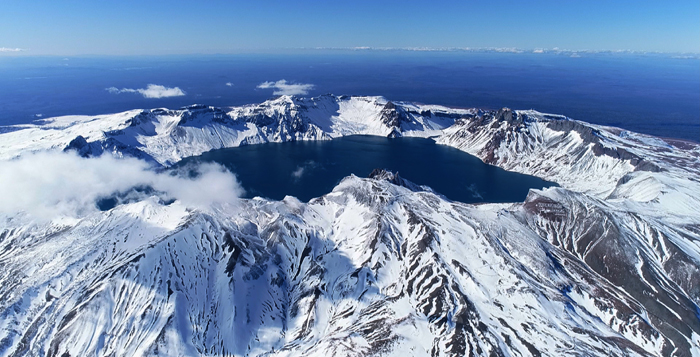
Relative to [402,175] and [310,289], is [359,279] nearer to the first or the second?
[310,289]

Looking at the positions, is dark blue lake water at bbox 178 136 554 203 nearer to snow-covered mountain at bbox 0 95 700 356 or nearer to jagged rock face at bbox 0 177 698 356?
snow-covered mountain at bbox 0 95 700 356

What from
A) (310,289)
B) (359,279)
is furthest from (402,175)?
(310,289)

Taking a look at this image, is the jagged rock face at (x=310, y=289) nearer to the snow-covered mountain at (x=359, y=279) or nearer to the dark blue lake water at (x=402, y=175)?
the snow-covered mountain at (x=359, y=279)

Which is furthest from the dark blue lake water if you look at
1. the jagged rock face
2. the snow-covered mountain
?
the jagged rock face

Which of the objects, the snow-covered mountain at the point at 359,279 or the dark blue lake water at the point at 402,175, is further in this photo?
the dark blue lake water at the point at 402,175

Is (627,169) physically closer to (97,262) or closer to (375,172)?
(375,172)

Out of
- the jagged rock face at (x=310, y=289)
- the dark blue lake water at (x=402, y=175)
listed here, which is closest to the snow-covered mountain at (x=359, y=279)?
the jagged rock face at (x=310, y=289)

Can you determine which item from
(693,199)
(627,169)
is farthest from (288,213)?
(627,169)
